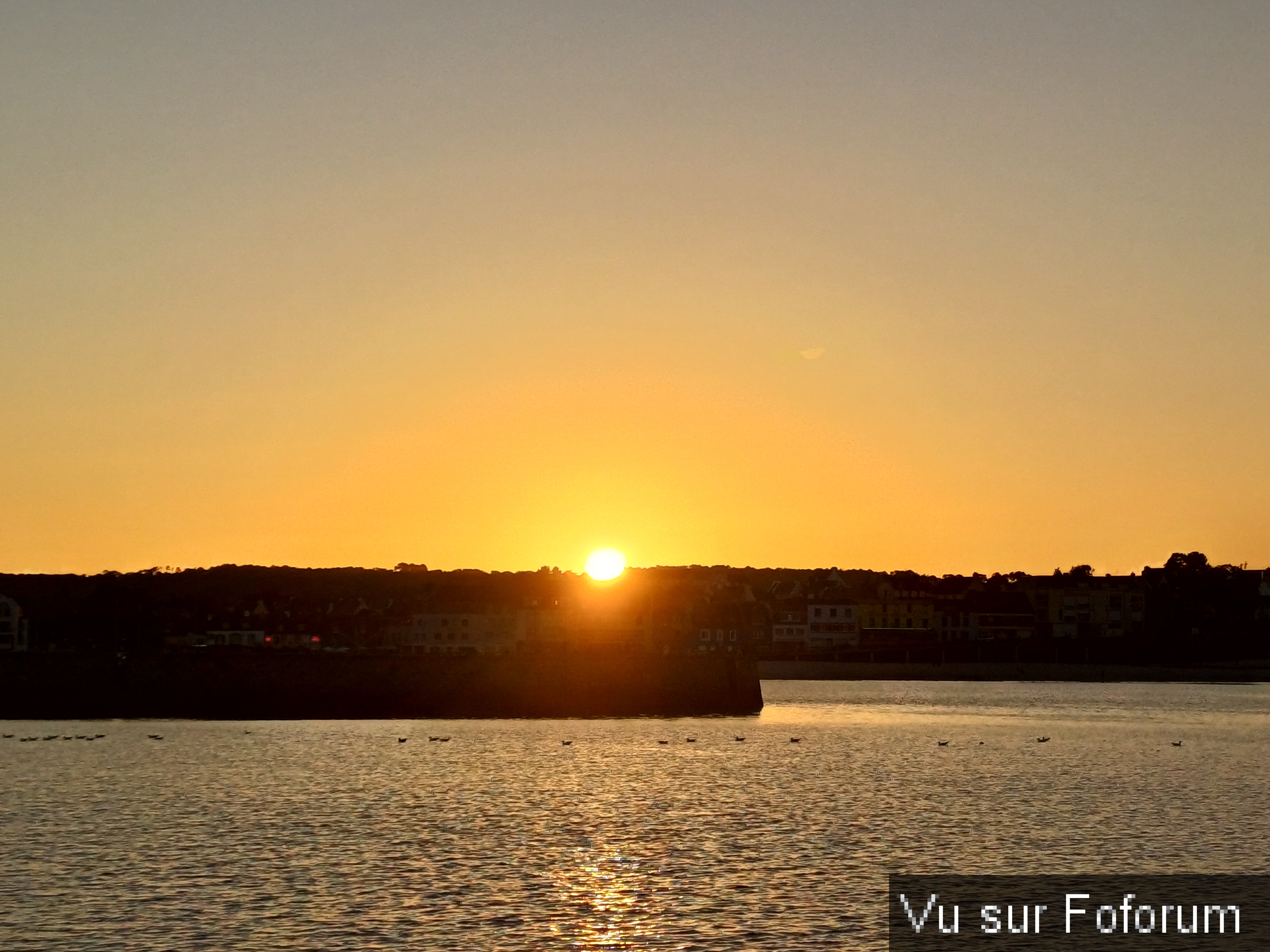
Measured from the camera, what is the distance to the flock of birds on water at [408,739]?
10100cm

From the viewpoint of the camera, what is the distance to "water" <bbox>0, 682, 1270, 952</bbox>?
129 feet

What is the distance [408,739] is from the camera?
10794 centimetres

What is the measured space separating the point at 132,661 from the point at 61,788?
157ft

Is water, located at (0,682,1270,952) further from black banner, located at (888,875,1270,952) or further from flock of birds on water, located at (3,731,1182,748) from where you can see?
black banner, located at (888,875,1270,952)

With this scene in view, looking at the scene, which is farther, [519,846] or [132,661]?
[132,661]

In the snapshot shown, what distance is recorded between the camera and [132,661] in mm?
119062

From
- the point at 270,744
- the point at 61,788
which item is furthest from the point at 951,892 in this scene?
the point at 270,744

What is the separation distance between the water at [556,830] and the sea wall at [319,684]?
5.95 metres

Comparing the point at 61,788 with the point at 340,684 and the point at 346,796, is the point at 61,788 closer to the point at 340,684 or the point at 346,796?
the point at 346,796

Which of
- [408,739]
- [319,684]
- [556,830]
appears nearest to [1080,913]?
[556,830]

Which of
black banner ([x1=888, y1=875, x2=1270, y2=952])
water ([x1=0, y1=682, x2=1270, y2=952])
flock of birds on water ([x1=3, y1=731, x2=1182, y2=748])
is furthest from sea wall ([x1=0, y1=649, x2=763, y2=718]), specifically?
black banner ([x1=888, y1=875, x2=1270, y2=952])

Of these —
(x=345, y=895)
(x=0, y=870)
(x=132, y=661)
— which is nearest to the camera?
(x=345, y=895)

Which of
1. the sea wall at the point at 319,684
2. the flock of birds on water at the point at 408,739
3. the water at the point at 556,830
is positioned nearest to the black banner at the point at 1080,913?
the water at the point at 556,830

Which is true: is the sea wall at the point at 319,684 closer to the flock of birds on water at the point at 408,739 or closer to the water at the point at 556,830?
the water at the point at 556,830
